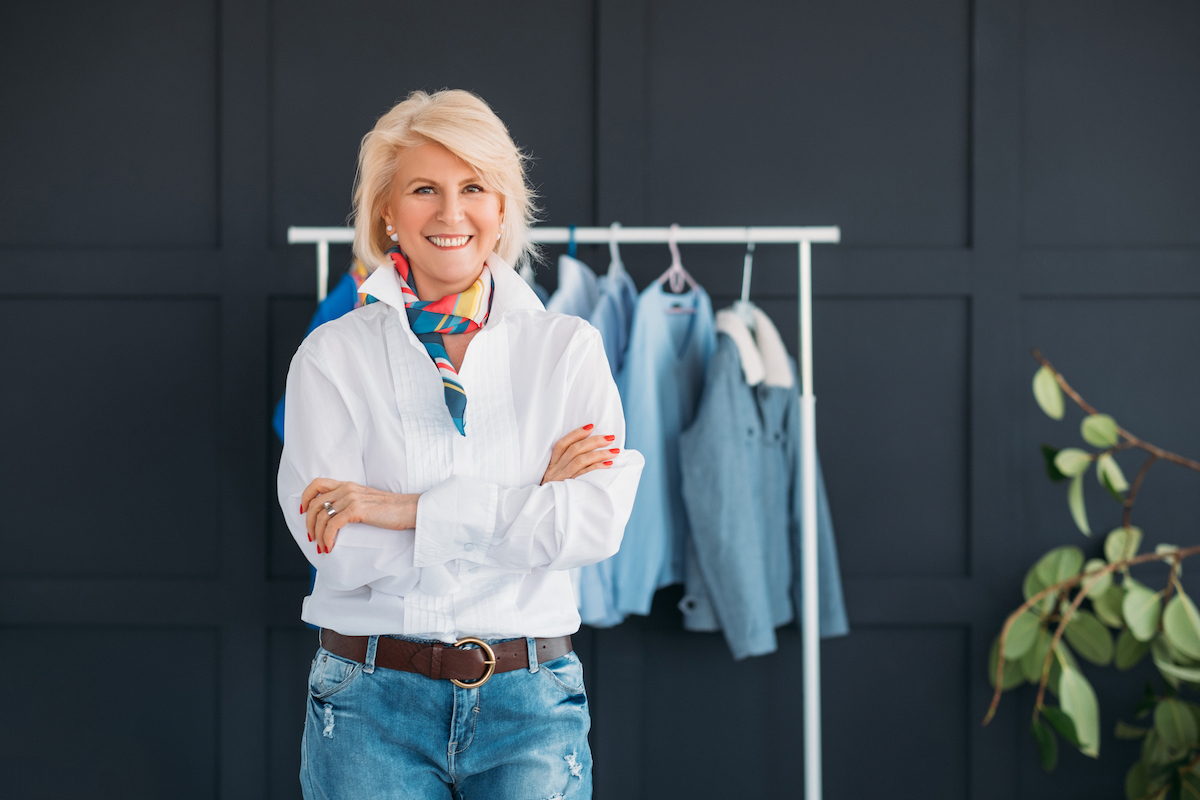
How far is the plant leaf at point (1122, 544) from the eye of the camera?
1906 mm

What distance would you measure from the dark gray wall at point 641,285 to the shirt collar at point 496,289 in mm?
953

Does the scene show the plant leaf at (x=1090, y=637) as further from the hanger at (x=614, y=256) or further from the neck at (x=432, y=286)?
the neck at (x=432, y=286)

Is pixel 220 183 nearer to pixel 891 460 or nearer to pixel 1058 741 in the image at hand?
pixel 891 460

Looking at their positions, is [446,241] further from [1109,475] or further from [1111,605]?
[1111,605]

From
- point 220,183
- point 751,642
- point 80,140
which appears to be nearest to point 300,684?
point 751,642

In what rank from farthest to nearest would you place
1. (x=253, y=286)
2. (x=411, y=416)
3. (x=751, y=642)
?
(x=253, y=286) → (x=751, y=642) → (x=411, y=416)

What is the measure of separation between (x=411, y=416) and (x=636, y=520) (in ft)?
2.82

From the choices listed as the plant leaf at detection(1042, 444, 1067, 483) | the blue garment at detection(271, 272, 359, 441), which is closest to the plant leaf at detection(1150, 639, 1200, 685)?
the plant leaf at detection(1042, 444, 1067, 483)

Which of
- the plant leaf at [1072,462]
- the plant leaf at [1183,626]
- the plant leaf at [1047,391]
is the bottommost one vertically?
the plant leaf at [1183,626]

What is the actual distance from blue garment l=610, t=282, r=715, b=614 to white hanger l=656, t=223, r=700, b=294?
0.05 m

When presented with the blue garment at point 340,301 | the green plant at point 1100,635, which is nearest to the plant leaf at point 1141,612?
the green plant at point 1100,635

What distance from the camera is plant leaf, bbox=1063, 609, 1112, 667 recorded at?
6.10 feet

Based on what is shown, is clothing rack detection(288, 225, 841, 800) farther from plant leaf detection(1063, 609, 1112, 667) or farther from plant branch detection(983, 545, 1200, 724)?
plant leaf detection(1063, 609, 1112, 667)

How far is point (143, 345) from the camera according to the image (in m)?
2.10
